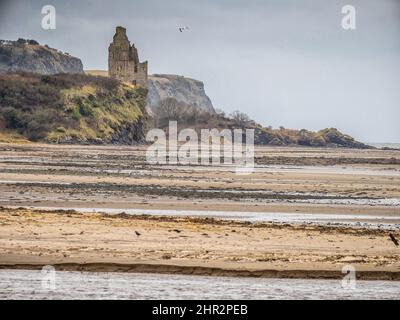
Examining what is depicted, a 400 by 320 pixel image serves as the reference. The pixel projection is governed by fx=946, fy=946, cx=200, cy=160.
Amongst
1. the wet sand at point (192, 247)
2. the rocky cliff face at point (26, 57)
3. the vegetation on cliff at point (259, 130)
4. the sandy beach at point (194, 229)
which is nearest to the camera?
the wet sand at point (192, 247)

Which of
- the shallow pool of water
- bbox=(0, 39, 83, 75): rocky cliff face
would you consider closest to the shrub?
the shallow pool of water

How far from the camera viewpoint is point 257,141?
151875mm

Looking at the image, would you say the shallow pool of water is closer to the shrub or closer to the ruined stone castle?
the shrub

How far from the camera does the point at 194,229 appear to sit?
1991cm

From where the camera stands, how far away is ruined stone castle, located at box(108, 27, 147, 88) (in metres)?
143

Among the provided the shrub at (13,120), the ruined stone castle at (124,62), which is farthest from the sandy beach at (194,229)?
the ruined stone castle at (124,62)

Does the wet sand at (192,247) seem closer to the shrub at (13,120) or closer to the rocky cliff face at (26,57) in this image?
the shrub at (13,120)

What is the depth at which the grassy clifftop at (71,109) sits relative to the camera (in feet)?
302

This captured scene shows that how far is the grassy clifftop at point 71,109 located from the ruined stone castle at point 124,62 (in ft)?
65.6

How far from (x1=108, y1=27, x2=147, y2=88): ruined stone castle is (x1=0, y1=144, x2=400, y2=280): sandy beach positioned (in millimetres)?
108374
